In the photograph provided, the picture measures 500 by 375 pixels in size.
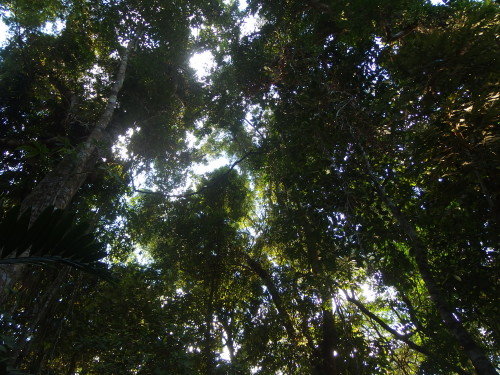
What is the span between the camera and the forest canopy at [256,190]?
3.51 meters

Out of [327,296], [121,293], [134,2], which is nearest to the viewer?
[327,296]

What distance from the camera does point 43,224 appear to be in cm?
181

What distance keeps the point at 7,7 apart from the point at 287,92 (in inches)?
371

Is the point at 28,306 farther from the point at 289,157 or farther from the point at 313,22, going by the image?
the point at 313,22

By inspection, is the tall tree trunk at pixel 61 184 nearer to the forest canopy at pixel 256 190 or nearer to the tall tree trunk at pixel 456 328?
the forest canopy at pixel 256 190

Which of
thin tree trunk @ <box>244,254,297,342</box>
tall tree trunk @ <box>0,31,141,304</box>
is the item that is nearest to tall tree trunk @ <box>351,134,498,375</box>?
thin tree trunk @ <box>244,254,297,342</box>

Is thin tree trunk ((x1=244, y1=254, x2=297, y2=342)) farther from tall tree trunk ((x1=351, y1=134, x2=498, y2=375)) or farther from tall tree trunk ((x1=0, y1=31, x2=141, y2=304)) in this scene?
tall tree trunk ((x1=0, y1=31, x2=141, y2=304))

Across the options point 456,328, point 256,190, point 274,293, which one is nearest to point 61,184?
point 274,293

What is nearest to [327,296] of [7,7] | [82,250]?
[82,250]

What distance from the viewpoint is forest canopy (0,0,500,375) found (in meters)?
3.51

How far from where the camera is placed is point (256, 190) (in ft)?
38.7

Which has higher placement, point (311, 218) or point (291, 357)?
point (311, 218)

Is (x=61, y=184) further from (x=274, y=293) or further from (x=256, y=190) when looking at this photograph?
(x=256, y=190)

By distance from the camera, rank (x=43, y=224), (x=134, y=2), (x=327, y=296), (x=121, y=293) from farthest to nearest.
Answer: (x=134, y=2), (x=121, y=293), (x=327, y=296), (x=43, y=224)
